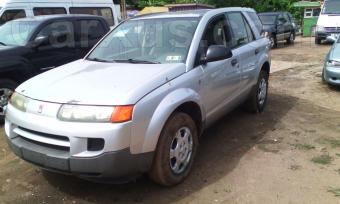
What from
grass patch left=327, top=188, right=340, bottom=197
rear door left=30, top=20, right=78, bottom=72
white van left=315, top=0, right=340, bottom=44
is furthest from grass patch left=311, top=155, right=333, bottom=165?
white van left=315, top=0, right=340, bottom=44

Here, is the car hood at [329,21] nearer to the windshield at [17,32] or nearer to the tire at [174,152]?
the windshield at [17,32]

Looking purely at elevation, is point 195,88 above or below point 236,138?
above

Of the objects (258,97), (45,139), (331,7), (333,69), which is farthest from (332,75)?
(331,7)

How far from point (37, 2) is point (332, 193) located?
28.4 ft

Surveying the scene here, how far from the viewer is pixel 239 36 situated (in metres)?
5.70

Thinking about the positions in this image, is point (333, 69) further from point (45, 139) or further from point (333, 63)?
point (45, 139)

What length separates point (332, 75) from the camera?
840 centimetres

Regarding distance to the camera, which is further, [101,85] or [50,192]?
[50,192]

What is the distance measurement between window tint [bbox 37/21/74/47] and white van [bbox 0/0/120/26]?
114 inches

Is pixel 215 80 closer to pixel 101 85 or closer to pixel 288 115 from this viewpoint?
pixel 101 85

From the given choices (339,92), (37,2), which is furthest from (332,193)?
(37,2)

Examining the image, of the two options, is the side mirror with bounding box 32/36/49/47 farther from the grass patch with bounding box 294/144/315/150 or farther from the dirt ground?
the grass patch with bounding box 294/144/315/150

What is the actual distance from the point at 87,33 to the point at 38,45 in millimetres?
1329

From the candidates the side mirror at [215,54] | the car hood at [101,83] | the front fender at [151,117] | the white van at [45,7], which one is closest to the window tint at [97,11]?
the white van at [45,7]
